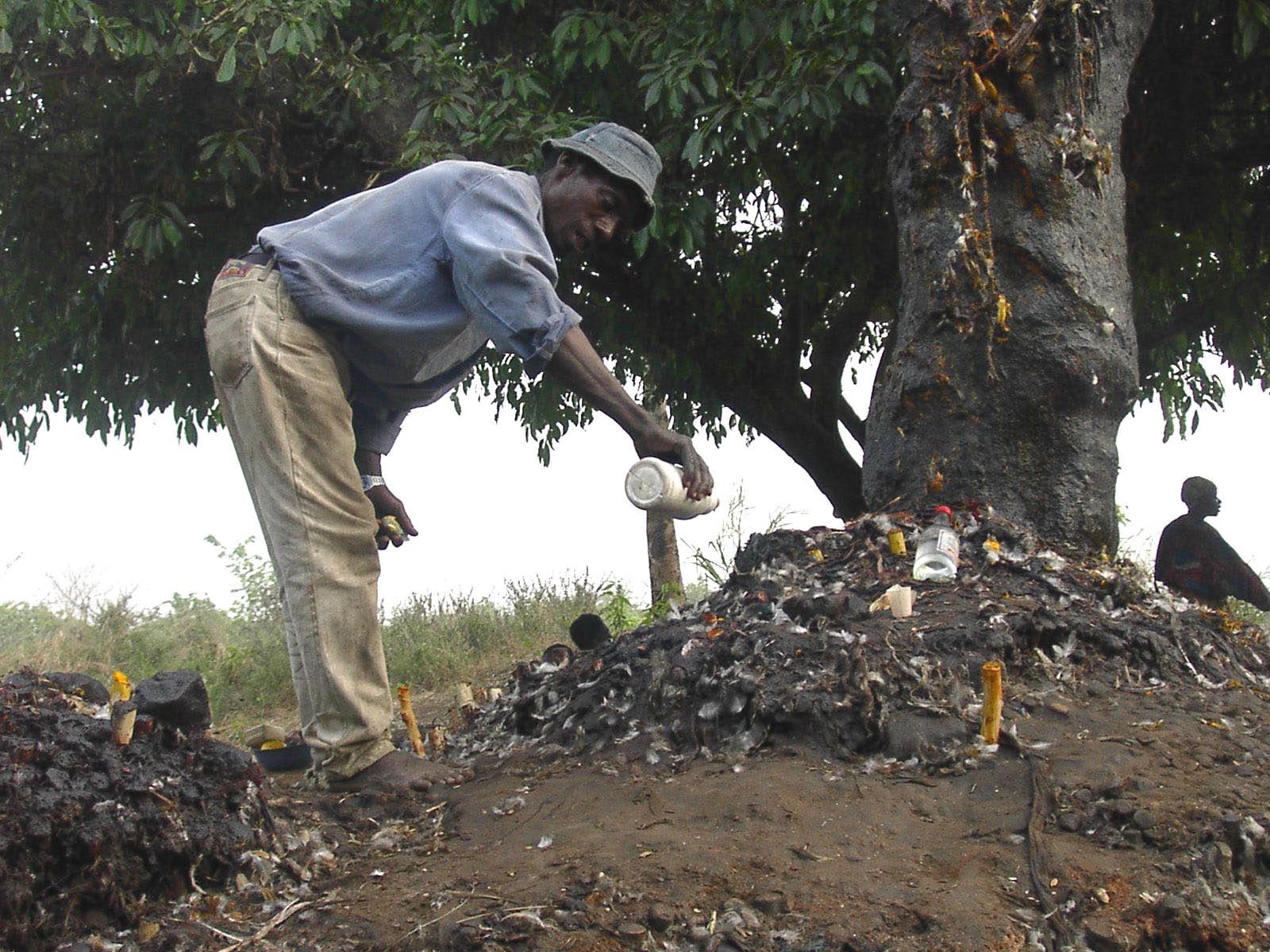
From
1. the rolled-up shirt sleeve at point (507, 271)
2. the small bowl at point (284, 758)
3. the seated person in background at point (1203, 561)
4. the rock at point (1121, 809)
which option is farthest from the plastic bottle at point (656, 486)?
the seated person in background at point (1203, 561)

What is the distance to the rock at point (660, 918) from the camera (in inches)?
85.5

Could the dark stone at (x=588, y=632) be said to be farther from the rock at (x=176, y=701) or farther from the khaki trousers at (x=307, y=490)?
the rock at (x=176, y=701)

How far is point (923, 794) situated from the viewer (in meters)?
2.72

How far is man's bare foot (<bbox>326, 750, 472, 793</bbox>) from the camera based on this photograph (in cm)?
318

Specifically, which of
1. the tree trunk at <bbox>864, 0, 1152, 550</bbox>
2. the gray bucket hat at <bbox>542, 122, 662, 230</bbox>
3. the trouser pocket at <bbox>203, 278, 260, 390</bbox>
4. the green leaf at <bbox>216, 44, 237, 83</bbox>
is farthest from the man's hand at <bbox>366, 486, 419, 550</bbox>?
the green leaf at <bbox>216, 44, 237, 83</bbox>

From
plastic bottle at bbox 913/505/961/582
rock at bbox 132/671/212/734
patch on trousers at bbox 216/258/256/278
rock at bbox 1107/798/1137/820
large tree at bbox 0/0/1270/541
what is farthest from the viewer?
large tree at bbox 0/0/1270/541

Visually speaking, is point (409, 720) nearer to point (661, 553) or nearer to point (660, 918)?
point (660, 918)

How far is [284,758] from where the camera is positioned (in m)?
4.00

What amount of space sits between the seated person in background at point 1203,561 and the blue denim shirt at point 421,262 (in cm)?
544

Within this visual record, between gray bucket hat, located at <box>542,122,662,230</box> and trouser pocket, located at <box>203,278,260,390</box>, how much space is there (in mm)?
906

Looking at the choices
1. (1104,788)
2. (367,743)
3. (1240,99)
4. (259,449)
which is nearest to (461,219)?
(259,449)

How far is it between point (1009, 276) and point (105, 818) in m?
3.57

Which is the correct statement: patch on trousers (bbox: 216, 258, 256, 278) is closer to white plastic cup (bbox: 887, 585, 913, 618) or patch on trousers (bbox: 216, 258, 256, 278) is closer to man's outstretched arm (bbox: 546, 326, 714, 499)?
man's outstretched arm (bbox: 546, 326, 714, 499)

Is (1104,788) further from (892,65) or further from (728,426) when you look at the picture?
(728,426)
